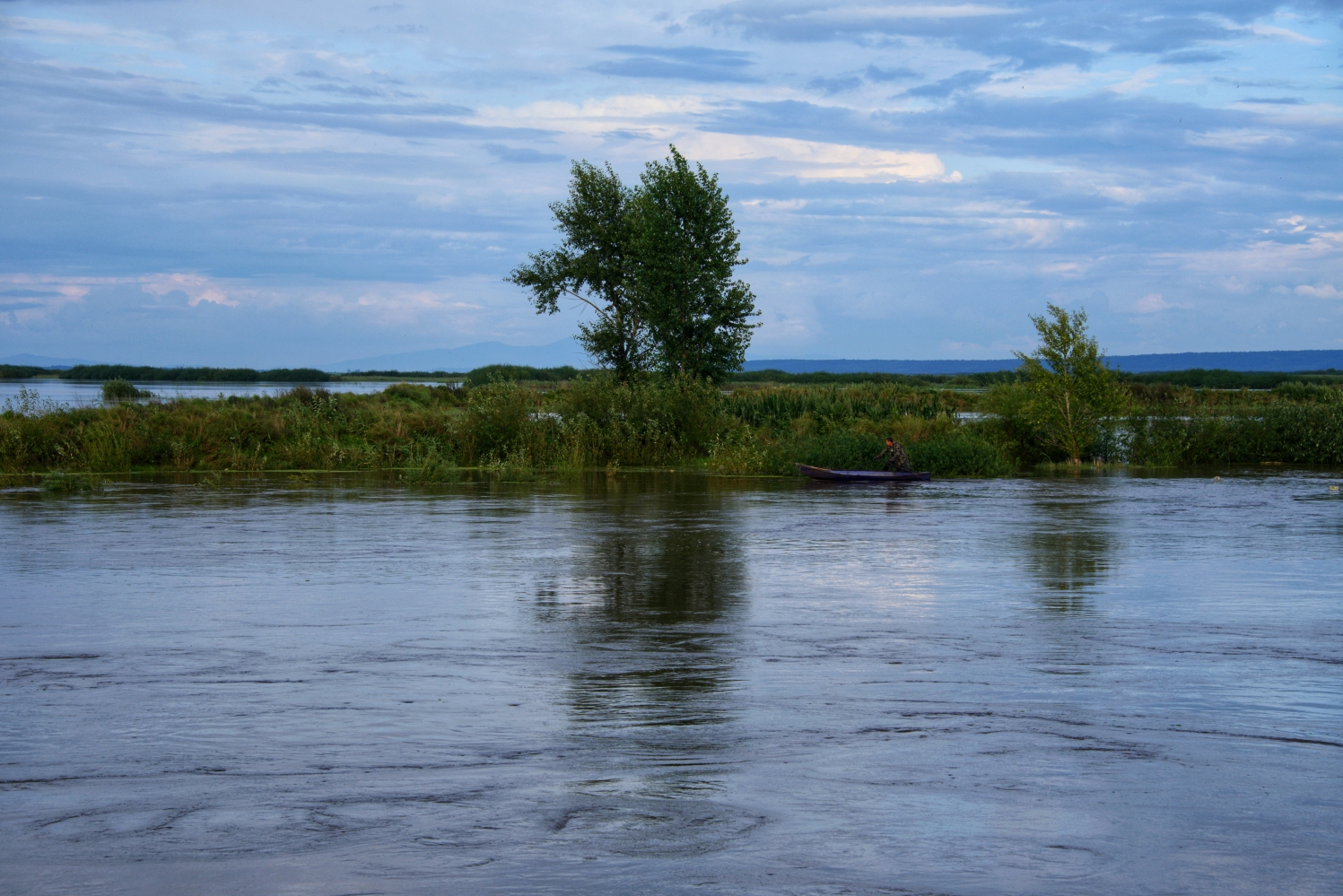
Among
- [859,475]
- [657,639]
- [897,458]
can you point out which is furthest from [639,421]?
[657,639]

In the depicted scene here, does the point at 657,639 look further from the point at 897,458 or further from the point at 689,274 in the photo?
the point at 689,274

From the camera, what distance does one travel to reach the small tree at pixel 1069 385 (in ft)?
118

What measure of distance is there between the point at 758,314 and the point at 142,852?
120 feet

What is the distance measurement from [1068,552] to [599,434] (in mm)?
19905

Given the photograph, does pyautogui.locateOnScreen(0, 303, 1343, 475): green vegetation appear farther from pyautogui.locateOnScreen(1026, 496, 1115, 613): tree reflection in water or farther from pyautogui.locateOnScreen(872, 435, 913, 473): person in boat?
pyautogui.locateOnScreen(1026, 496, 1115, 613): tree reflection in water

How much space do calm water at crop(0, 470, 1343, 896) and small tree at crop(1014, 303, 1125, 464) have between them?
1843cm

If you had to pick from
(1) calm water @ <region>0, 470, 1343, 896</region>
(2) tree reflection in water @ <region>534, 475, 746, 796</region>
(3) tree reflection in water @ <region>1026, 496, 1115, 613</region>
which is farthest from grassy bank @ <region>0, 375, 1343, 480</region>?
(1) calm water @ <region>0, 470, 1343, 896</region>

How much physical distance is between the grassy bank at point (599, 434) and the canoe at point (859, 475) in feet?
3.84

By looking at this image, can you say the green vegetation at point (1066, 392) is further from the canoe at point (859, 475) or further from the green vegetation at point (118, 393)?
the green vegetation at point (118, 393)

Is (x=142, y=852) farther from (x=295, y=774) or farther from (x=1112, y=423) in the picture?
(x=1112, y=423)

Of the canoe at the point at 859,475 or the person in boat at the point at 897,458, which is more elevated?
the person in boat at the point at 897,458

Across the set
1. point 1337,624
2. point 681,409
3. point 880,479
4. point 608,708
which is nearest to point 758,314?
point 681,409

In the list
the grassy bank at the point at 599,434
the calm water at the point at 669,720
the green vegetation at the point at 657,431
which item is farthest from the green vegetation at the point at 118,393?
the calm water at the point at 669,720

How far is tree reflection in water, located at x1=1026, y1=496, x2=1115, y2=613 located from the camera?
14.0 m
